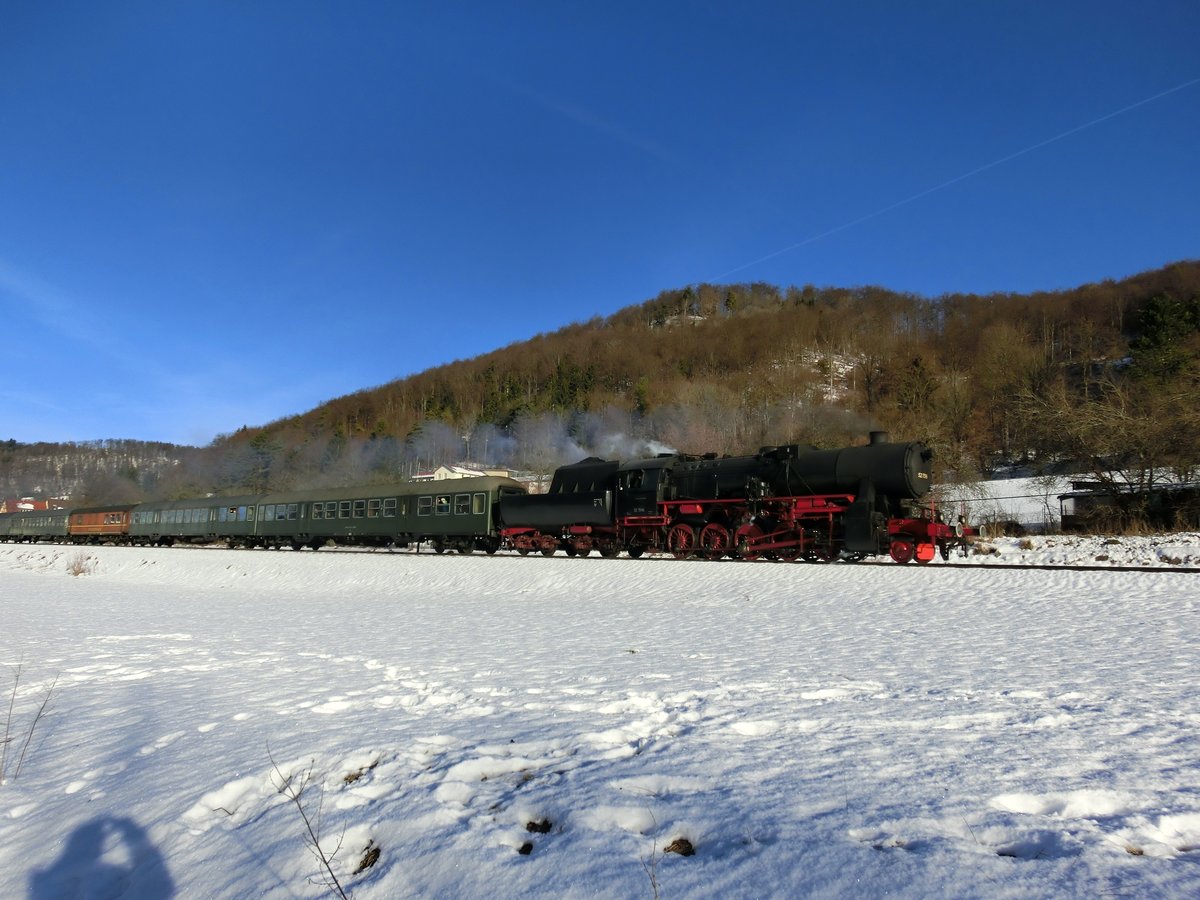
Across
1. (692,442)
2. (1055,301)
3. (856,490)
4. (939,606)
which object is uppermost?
(1055,301)

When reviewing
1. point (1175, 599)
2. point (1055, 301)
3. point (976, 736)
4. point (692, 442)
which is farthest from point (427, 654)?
point (1055, 301)

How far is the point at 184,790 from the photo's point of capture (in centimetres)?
434


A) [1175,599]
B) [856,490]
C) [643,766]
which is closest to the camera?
[643,766]

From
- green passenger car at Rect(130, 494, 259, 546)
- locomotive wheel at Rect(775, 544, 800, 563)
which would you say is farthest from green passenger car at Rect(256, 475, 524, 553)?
locomotive wheel at Rect(775, 544, 800, 563)

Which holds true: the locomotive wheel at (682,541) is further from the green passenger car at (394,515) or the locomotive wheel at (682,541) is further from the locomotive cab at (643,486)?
the green passenger car at (394,515)

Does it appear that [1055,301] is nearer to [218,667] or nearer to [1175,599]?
[1175,599]

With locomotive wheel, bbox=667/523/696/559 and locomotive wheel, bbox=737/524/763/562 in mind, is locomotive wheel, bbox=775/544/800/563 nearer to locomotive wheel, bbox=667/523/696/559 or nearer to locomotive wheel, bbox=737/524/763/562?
locomotive wheel, bbox=737/524/763/562

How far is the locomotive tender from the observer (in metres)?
17.9

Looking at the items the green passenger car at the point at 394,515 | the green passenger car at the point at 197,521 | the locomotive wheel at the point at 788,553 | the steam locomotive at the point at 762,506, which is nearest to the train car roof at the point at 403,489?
the green passenger car at the point at 394,515

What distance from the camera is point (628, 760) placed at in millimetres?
4461

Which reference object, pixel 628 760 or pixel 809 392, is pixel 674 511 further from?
pixel 809 392

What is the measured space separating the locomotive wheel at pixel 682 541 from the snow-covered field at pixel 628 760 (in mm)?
10481

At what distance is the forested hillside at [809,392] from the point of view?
32.3 meters

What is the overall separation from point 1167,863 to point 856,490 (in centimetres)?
1592
